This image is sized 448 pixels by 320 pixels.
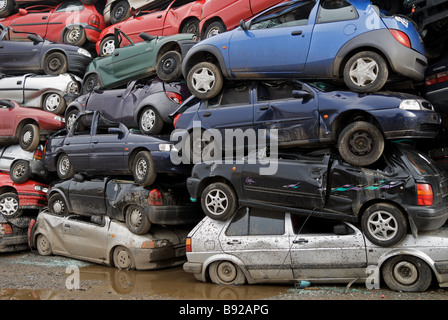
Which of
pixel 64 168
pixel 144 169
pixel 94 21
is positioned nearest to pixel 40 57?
pixel 94 21

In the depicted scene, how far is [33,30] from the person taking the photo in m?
13.1

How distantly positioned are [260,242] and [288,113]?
6.31 ft

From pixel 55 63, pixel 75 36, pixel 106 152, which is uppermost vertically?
pixel 75 36

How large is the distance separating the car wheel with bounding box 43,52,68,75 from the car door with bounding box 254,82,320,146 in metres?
6.63

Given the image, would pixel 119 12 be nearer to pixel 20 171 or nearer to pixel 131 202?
pixel 20 171

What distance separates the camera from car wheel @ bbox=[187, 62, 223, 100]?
7.45m

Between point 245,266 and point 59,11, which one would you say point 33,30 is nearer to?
point 59,11

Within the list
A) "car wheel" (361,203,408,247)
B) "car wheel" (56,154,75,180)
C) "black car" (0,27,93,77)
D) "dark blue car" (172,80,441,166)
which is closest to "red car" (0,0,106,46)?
"black car" (0,27,93,77)

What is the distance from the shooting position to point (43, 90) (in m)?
10.9

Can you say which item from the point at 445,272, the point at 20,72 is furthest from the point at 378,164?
the point at 20,72

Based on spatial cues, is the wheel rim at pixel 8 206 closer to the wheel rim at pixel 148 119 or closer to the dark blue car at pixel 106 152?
the dark blue car at pixel 106 152

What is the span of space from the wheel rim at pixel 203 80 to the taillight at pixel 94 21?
21.4 ft

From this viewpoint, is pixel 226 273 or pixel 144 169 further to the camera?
pixel 144 169

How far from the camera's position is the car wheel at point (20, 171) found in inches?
395
